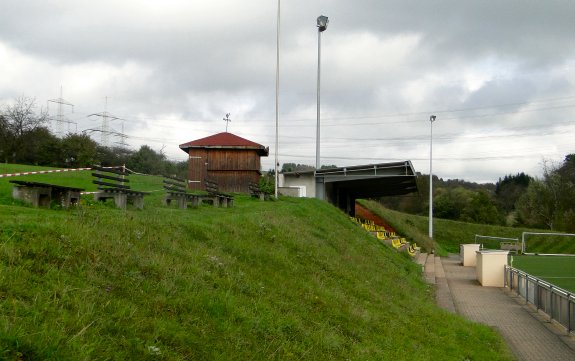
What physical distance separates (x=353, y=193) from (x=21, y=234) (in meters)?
47.6

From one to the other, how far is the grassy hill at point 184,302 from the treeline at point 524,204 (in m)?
58.6

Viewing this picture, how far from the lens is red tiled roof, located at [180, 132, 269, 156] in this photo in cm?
3084

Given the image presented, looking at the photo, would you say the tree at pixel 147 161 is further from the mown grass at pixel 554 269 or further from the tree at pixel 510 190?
the tree at pixel 510 190

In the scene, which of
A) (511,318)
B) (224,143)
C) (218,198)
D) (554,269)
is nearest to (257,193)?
(224,143)

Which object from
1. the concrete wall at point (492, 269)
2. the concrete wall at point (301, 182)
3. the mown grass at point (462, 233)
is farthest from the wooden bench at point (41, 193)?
the mown grass at point (462, 233)

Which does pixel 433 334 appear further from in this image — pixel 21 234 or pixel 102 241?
pixel 21 234

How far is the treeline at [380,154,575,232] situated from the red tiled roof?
129ft

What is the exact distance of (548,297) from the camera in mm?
15695

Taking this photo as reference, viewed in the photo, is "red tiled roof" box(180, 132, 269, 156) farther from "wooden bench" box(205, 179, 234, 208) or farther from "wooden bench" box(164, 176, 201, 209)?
"wooden bench" box(164, 176, 201, 209)

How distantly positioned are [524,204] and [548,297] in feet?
242

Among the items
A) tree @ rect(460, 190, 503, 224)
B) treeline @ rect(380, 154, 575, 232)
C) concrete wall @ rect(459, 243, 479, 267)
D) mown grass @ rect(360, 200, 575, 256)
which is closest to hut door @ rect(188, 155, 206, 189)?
concrete wall @ rect(459, 243, 479, 267)

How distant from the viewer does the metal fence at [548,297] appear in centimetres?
1360

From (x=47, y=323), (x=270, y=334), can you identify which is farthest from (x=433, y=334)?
(x=47, y=323)

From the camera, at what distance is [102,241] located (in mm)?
6371
